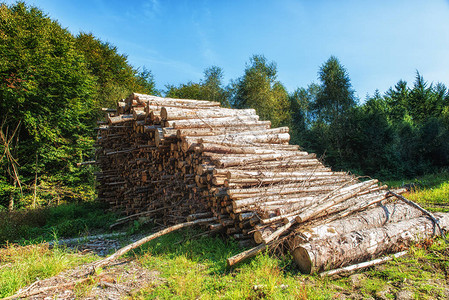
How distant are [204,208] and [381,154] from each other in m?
15.3

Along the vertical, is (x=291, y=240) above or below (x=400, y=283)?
above

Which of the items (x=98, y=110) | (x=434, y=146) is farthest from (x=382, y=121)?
(x=98, y=110)

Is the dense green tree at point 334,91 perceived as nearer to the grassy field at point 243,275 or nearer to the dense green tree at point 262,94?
the dense green tree at point 262,94

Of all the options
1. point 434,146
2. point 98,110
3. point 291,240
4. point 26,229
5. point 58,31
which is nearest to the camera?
point 291,240

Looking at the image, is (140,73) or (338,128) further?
(140,73)

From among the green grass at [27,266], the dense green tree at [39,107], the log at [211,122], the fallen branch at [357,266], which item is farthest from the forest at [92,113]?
the green grass at [27,266]

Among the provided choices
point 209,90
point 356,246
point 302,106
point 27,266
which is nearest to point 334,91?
point 302,106

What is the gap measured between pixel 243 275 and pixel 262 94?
2002 centimetres

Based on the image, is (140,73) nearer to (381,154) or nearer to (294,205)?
(381,154)

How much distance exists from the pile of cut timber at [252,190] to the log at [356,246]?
0.01 m

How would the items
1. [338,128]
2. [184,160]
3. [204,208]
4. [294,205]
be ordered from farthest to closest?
[338,128]
[184,160]
[204,208]
[294,205]

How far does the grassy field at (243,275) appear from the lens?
336 cm

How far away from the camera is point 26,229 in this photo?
7.57 metres

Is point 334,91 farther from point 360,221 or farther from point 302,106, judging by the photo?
point 360,221
